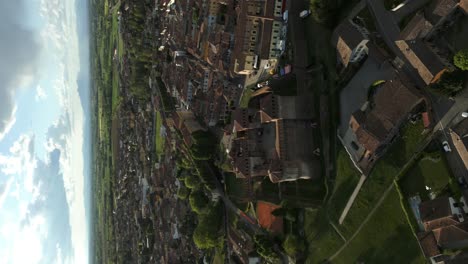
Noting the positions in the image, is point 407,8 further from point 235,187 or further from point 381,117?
point 235,187

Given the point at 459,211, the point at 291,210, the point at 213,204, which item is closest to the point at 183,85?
the point at 213,204

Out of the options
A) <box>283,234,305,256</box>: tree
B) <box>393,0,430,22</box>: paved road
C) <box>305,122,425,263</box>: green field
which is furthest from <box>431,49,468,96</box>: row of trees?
<box>283,234,305,256</box>: tree

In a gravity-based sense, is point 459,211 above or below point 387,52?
below

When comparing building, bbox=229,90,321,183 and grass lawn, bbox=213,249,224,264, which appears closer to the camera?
building, bbox=229,90,321,183

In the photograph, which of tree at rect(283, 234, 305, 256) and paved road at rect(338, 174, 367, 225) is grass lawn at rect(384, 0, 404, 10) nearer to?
paved road at rect(338, 174, 367, 225)

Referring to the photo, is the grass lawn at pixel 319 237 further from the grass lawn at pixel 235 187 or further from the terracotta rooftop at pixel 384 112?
the grass lawn at pixel 235 187

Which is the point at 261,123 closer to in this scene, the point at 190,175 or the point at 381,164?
the point at 381,164

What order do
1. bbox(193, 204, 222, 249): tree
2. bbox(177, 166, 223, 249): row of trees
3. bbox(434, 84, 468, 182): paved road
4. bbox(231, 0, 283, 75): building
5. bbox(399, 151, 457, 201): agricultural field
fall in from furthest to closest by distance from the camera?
bbox(177, 166, 223, 249): row of trees
bbox(193, 204, 222, 249): tree
bbox(231, 0, 283, 75): building
bbox(399, 151, 457, 201): agricultural field
bbox(434, 84, 468, 182): paved road
